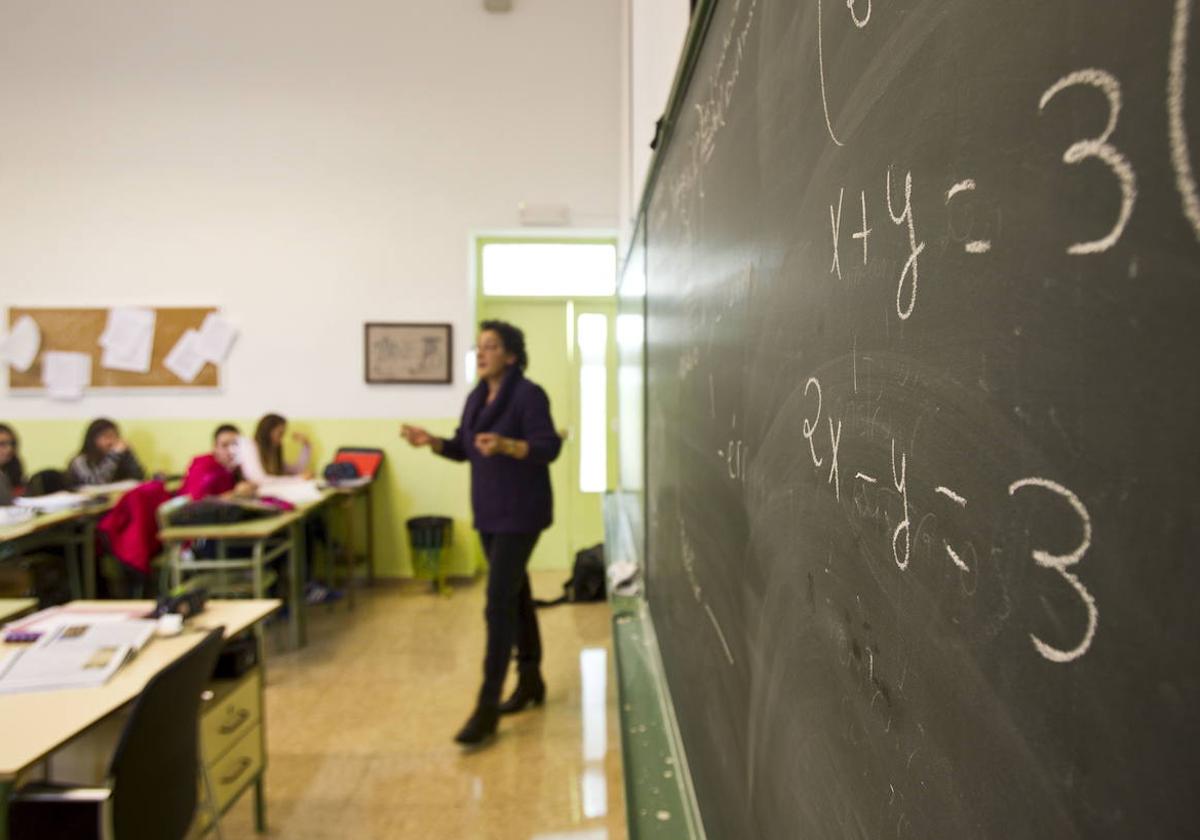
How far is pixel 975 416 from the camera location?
315 mm

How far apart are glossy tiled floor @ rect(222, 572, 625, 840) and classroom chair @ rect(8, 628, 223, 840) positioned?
2.76 feet

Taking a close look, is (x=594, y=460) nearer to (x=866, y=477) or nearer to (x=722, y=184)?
(x=722, y=184)

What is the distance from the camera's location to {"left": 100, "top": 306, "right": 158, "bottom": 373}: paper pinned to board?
5.54 metres

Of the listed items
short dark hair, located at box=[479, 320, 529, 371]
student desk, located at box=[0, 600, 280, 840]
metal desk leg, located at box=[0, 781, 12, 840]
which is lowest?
metal desk leg, located at box=[0, 781, 12, 840]

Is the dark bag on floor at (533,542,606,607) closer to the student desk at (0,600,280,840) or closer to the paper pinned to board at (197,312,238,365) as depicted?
the student desk at (0,600,280,840)

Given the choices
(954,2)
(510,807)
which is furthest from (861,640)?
(510,807)

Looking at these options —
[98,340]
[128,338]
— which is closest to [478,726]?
[128,338]

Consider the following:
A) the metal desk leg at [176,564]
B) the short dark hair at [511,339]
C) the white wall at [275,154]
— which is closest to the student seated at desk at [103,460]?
the white wall at [275,154]

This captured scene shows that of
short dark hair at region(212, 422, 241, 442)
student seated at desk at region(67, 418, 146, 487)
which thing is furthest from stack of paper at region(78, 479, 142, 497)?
short dark hair at region(212, 422, 241, 442)

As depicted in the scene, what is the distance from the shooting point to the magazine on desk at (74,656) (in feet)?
5.42

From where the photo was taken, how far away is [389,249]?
5.59 meters

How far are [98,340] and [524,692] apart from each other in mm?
4630

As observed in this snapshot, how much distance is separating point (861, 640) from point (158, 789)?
1697mm

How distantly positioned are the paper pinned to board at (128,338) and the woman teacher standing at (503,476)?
396 centimetres
